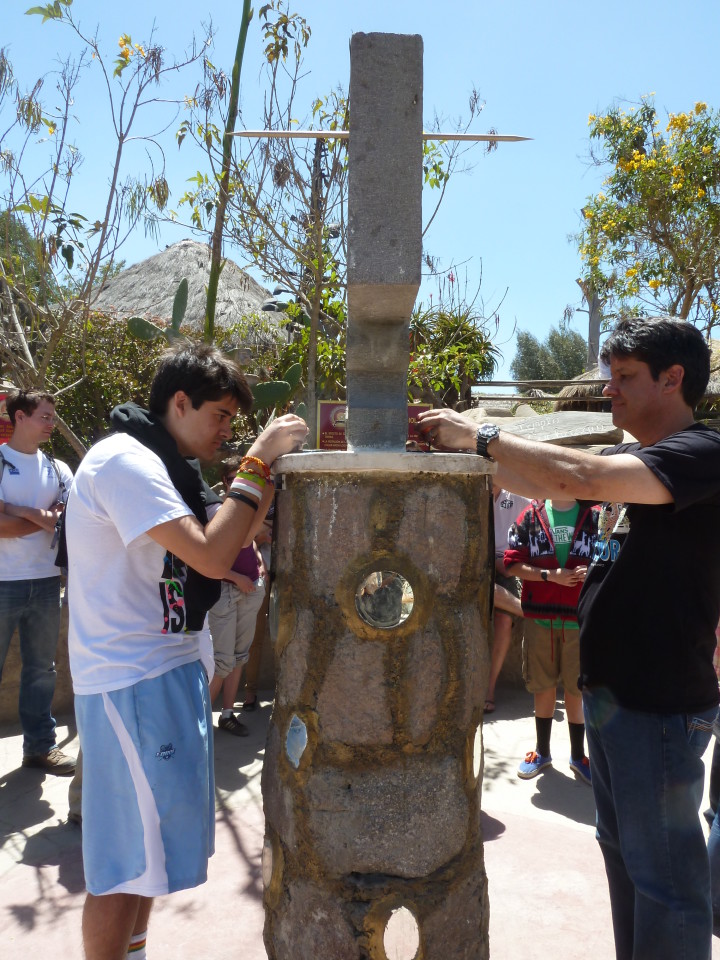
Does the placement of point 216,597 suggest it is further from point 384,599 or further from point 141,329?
point 141,329

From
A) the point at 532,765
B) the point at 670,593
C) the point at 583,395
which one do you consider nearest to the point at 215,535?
the point at 670,593

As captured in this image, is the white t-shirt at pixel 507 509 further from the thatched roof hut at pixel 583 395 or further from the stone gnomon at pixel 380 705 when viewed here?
the thatched roof hut at pixel 583 395

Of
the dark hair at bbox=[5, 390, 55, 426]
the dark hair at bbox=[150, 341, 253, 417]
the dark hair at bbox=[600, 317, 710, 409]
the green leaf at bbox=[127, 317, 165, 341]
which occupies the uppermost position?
the green leaf at bbox=[127, 317, 165, 341]

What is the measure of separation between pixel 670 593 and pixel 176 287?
A: 1387 centimetres

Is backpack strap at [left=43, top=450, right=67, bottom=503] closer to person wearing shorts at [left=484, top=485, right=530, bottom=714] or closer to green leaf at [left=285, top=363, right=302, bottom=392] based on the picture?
green leaf at [left=285, top=363, right=302, bottom=392]

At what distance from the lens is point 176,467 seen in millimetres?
2127

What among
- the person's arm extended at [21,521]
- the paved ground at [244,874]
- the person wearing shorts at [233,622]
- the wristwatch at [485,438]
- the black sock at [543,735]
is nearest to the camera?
the wristwatch at [485,438]

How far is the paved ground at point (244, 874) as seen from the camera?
266 cm

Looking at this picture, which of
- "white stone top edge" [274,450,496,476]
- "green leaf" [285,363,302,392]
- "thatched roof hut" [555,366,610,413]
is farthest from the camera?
"thatched roof hut" [555,366,610,413]

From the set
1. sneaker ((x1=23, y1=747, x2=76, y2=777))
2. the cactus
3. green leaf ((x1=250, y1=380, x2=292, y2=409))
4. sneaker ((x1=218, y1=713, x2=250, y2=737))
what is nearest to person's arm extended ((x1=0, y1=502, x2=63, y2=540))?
sneaker ((x1=23, y1=747, x2=76, y2=777))

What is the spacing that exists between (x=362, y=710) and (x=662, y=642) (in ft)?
2.62

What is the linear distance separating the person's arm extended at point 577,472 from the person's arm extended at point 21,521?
279 cm

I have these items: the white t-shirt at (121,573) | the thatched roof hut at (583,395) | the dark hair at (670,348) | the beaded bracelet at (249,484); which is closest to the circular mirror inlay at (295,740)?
the white t-shirt at (121,573)

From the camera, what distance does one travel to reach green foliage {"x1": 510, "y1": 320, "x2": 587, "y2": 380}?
2539 centimetres
